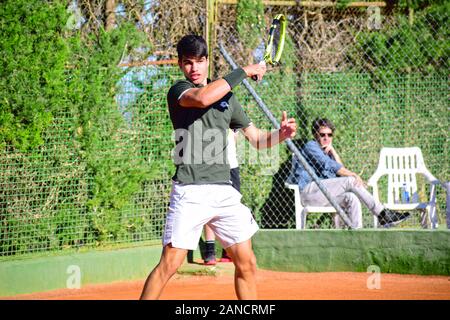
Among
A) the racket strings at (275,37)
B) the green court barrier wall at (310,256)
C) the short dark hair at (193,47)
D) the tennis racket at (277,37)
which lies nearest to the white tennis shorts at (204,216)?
the short dark hair at (193,47)

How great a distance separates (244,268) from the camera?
518 cm

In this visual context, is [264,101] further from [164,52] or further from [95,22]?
[95,22]

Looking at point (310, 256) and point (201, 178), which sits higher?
point (201, 178)

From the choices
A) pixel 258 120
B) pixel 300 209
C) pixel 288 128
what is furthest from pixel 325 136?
pixel 288 128

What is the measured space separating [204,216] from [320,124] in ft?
14.6

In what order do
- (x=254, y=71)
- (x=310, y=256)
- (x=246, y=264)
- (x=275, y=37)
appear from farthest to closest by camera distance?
(x=310, y=256)
(x=275, y=37)
(x=246, y=264)
(x=254, y=71)

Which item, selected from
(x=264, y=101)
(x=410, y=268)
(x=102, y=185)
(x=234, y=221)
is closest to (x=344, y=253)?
(x=410, y=268)

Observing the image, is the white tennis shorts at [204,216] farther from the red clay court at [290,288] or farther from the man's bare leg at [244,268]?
the red clay court at [290,288]

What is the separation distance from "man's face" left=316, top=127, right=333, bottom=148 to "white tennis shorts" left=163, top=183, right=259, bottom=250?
4.16 meters

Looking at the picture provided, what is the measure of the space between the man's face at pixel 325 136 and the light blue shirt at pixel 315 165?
0.10 meters

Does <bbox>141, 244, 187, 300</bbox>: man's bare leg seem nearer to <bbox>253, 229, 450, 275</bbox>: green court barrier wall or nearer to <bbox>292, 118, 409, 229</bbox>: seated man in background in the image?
<bbox>253, 229, 450, 275</bbox>: green court barrier wall

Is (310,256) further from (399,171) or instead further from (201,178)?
(201,178)

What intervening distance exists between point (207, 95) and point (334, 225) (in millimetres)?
4603

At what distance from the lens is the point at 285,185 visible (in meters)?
9.10
